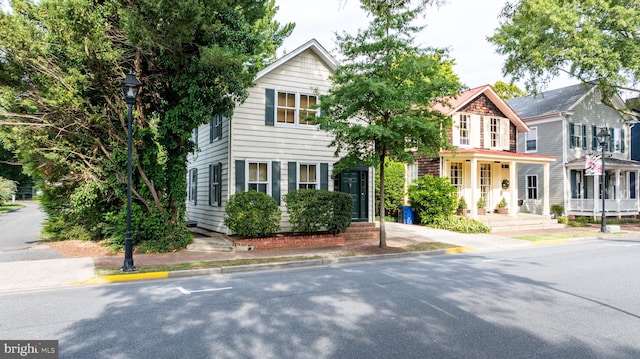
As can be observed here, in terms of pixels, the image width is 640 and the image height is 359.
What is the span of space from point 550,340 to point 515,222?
18339 mm

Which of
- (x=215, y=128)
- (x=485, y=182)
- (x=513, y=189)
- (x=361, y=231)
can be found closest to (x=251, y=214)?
(x=361, y=231)

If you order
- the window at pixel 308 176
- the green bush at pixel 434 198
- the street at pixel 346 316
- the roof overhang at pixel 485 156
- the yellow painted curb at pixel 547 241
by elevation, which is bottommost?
the yellow painted curb at pixel 547 241

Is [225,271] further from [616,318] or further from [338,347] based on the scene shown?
[616,318]

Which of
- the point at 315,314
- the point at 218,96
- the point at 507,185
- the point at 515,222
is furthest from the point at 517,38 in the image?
the point at 315,314

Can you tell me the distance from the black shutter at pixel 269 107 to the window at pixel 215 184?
2712 mm

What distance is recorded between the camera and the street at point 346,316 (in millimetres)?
4770

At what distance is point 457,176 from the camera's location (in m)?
23.3

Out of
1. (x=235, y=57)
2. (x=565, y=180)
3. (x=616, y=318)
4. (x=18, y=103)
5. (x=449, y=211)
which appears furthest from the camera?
(x=565, y=180)

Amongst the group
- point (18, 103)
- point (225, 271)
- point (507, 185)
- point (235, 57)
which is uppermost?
point (235, 57)

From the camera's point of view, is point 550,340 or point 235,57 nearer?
point 550,340

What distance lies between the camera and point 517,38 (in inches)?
985

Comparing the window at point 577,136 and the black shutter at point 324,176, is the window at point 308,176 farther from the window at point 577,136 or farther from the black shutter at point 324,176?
the window at point 577,136

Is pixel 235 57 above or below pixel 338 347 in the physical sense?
above

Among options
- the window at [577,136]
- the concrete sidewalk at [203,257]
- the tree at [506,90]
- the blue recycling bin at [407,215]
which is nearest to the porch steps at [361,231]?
the concrete sidewalk at [203,257]
